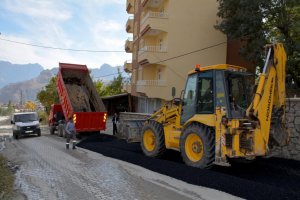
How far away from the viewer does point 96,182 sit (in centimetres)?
1012

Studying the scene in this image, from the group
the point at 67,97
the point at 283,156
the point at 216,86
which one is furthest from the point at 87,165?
the point at 67,97

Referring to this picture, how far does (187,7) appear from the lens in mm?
30844

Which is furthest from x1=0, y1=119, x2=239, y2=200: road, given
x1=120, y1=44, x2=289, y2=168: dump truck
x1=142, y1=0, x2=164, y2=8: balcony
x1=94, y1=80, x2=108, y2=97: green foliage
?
x1=94, y1=80, x2=108, y2=97: green foliage

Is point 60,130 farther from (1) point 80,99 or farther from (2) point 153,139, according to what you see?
(2) point 153,139

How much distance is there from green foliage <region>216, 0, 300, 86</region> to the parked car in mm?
14399

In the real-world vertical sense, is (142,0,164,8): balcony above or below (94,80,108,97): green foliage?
above

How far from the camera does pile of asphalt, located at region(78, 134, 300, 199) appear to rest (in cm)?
855

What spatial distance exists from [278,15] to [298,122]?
47.6ft

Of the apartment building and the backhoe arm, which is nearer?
the backhoe arm

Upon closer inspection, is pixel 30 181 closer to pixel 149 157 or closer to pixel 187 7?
pixel 149 157

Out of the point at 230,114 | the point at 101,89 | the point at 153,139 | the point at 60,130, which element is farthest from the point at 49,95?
the point at 230,114

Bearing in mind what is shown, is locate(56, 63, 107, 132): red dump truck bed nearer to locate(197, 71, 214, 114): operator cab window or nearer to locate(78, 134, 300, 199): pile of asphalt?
locate(78, 134, 300, 199): pile of asphalt

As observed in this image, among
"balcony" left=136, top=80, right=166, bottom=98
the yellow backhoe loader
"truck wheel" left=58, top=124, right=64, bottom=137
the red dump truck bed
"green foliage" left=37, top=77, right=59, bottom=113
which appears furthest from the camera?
"green foliage" left=37, top=77, right=59, bottom=113

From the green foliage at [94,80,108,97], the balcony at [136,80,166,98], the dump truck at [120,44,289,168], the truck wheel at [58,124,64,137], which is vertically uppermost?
the green foliage at [94,80,108,97]
